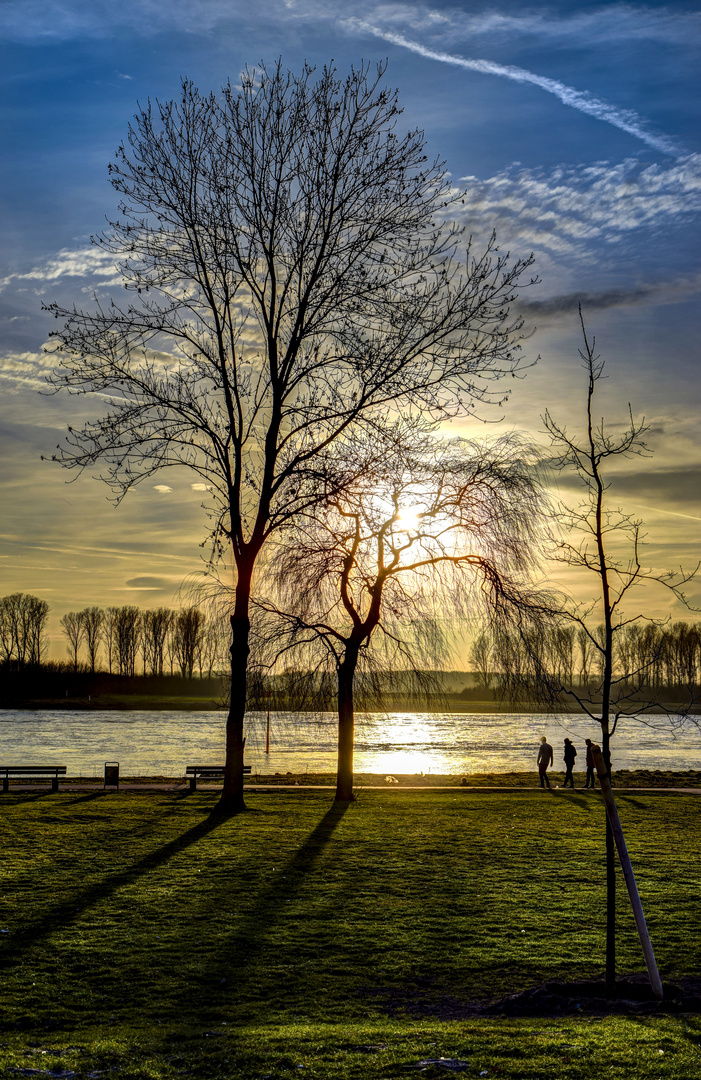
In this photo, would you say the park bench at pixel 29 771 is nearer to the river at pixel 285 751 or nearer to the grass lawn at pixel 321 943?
the grass lawn at pixel 321 943

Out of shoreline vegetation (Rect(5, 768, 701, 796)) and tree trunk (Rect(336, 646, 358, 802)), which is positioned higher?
tree trunk (Rect(336, 646, 358, 802))

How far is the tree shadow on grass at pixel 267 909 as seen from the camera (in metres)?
9.27

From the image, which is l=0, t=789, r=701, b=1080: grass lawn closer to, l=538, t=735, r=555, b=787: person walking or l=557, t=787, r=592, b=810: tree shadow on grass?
l=557, t=787, r=592, b=810: tree shadow on grass

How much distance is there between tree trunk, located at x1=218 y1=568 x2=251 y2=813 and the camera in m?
19.7

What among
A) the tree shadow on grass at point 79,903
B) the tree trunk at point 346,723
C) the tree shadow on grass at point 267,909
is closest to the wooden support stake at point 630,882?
the tree shadow on grass at point 267,909

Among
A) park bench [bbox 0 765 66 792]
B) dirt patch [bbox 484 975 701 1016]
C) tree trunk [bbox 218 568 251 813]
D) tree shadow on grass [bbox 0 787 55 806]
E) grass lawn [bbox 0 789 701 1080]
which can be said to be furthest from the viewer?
park bench [bbox 0 765 66 792]

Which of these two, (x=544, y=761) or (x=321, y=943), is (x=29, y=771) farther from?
(x=321, y=943)

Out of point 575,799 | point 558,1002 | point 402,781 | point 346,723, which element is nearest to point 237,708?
point 346,723

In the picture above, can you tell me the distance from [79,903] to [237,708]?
27.5 ft

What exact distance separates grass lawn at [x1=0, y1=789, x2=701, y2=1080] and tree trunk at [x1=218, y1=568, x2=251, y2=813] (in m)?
1.04

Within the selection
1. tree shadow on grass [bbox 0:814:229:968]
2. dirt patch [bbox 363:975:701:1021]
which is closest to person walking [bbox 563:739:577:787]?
tree shadow on grass [bbox 0:814:229:968]

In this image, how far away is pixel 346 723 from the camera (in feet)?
73.7

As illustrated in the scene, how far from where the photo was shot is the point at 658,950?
964 centimetres

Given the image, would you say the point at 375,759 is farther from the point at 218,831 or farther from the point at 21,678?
the point at 21,678
